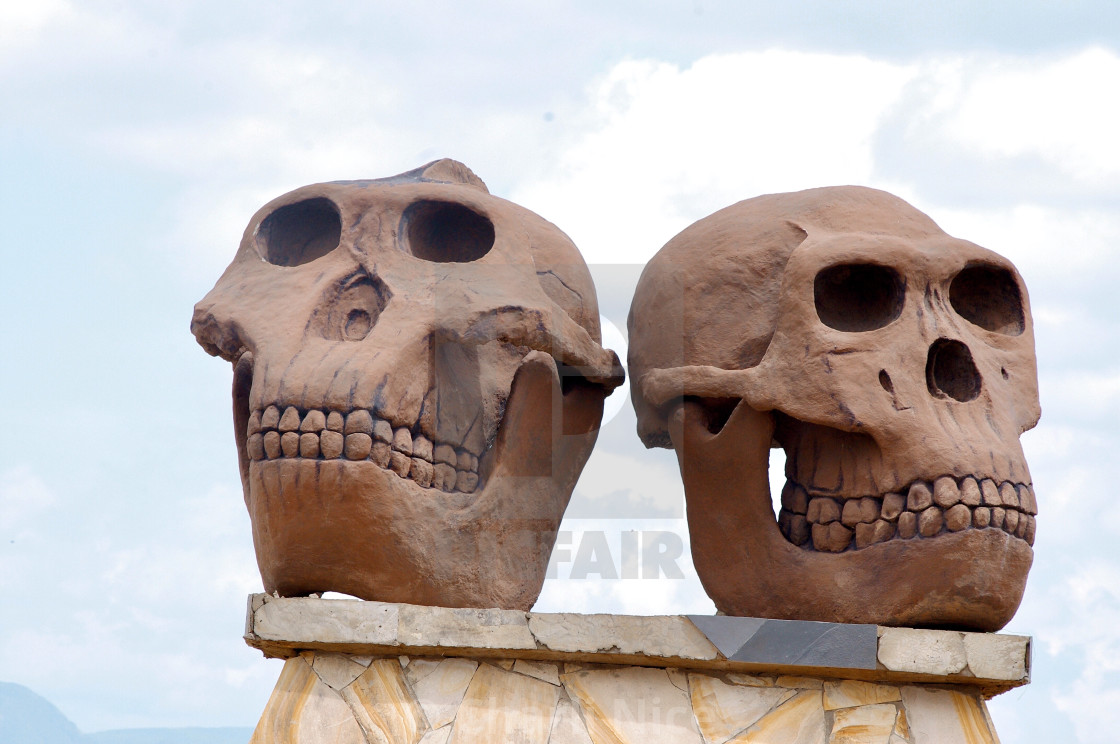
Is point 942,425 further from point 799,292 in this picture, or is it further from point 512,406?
point 512,406

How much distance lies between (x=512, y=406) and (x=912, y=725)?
1413 millimetres

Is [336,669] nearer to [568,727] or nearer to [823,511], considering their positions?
[568,727]

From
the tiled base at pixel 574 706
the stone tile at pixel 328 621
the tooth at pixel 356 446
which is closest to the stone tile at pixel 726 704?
the tiled base at pixel 574 706

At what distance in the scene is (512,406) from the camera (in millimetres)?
4133

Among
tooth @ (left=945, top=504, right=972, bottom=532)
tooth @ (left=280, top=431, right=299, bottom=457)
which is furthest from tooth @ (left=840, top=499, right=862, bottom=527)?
tooth @ (left=280, top=431, right=299, bottom=457)

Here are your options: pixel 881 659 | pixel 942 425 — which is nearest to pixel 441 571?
pixel 881 659

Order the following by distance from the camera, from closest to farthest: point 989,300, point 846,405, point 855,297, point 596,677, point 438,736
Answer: point 438,736
point 596,677
point 846,405
point 855,297
point 989,300

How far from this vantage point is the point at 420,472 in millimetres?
3936

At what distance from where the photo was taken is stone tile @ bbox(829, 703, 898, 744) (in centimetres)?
378

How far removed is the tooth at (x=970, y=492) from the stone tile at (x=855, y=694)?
0.54 m

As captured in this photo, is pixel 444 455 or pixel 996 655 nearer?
pixel 996 655

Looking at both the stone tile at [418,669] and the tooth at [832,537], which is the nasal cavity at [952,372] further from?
the stone tile at [418,669]

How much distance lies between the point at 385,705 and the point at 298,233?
148 centimetres

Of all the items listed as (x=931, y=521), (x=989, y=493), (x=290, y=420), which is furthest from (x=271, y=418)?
(x=989, y=493)
